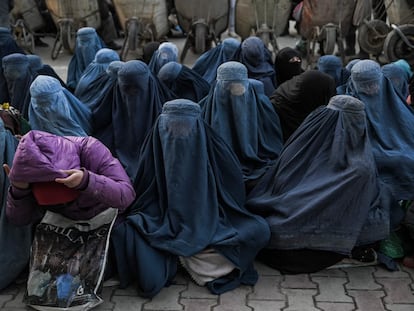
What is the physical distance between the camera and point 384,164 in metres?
3.78

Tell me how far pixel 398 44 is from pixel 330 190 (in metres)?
4.34

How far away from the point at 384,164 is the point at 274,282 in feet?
3.41

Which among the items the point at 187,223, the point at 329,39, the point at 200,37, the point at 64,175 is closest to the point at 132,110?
the point at 187,223

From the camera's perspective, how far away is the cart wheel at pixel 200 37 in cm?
811

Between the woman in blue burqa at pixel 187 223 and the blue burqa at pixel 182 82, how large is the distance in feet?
5.20

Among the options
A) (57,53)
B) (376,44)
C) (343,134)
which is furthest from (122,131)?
(57,53)

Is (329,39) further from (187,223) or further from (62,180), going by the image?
(62,180)

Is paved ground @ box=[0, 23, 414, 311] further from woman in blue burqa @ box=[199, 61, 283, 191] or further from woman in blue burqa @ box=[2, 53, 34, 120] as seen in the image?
woman in blue burqa @ box=[2, 53, 34, 120]

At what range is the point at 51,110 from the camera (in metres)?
4.06

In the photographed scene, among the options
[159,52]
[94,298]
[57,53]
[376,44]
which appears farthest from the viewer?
[57,53]

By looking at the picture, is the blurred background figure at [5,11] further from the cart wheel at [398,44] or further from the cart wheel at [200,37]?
the cart wheel at [398,44]

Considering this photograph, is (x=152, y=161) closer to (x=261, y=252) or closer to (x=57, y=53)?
(x=261, y=252)

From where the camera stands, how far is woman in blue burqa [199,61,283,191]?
4.01 metres

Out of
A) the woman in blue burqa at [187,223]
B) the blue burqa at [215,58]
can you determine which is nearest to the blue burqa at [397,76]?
the blue burqa at [215,58]
